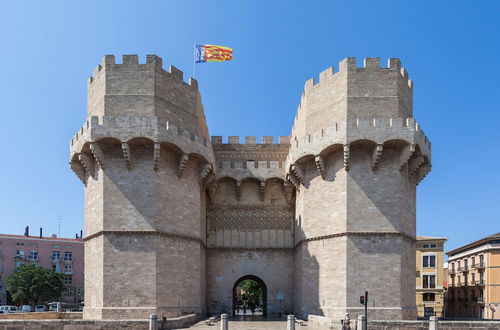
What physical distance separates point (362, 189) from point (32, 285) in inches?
1693

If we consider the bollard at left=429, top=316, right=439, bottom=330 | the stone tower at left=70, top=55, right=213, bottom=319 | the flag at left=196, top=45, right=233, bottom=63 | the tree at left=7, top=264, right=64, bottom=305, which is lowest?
the tree at left=7, top=264, right=64, bottom=305

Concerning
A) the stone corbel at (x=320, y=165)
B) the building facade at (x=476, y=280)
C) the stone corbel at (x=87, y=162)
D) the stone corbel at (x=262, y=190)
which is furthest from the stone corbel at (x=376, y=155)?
the building facade at (x=476, y=280)

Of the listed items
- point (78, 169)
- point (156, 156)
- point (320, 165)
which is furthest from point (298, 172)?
point (78, 169)

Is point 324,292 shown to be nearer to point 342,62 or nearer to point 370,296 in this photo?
point 370,296

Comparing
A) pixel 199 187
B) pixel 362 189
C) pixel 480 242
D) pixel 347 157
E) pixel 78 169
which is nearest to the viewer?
pixel 347 157

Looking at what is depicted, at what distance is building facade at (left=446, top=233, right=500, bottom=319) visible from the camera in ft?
154

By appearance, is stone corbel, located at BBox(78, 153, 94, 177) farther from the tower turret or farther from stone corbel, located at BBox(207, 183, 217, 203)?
the tower turret

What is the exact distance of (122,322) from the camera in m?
19.5

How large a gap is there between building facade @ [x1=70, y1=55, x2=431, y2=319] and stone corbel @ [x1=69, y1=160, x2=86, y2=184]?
66 millimetres

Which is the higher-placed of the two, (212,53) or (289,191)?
(212,53)

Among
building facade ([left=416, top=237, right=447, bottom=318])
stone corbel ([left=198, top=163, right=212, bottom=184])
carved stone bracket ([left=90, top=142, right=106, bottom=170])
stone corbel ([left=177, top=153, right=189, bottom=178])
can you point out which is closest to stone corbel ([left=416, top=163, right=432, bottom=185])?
stone corbel ([left=198, top=163, right=212, bottom=184])

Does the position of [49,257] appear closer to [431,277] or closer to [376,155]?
[431,277]

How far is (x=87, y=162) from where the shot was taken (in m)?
24.4

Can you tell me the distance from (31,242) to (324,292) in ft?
164
